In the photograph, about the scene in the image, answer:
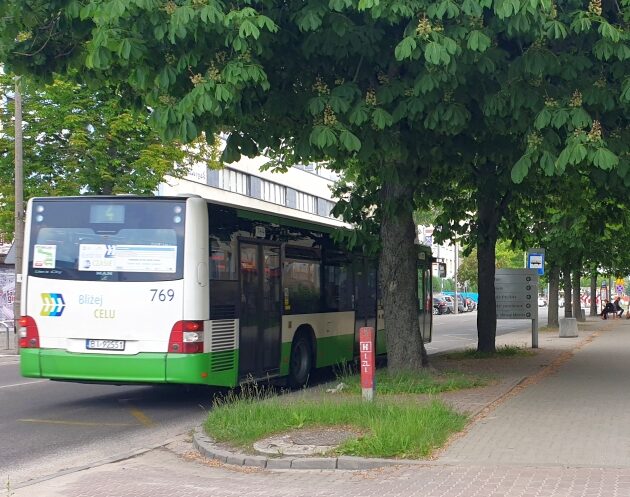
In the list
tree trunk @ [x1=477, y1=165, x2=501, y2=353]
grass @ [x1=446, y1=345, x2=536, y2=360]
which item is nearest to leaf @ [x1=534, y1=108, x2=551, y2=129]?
tree trunk @ [x1=477, y1=165, x2=501, y2=353]

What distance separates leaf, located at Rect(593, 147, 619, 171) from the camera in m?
9.37

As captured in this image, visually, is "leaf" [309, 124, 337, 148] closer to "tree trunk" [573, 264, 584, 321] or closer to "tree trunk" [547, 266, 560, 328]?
"tree trunk" [547, 266, 560, 328]

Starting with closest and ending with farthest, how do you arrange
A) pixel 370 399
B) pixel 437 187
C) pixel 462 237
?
pixel 370 399 < pixel 437 187 < pixel 462 237

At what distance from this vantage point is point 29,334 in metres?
11.7

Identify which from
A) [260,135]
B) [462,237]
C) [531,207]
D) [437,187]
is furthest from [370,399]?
[531,207]

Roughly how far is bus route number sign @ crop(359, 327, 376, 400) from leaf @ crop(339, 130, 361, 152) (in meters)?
2.13

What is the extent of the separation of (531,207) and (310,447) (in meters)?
14.8

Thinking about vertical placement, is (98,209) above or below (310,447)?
above

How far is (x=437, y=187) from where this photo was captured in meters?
18.9

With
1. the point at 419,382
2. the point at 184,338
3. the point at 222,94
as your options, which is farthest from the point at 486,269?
the point at 222,94

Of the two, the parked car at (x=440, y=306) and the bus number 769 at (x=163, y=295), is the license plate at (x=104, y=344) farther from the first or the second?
the parked car at (x=440, y=306)

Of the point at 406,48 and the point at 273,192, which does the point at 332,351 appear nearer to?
the point at 406,48

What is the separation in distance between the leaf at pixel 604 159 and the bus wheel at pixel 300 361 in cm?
635

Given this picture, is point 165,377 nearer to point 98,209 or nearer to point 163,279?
point 163,279
